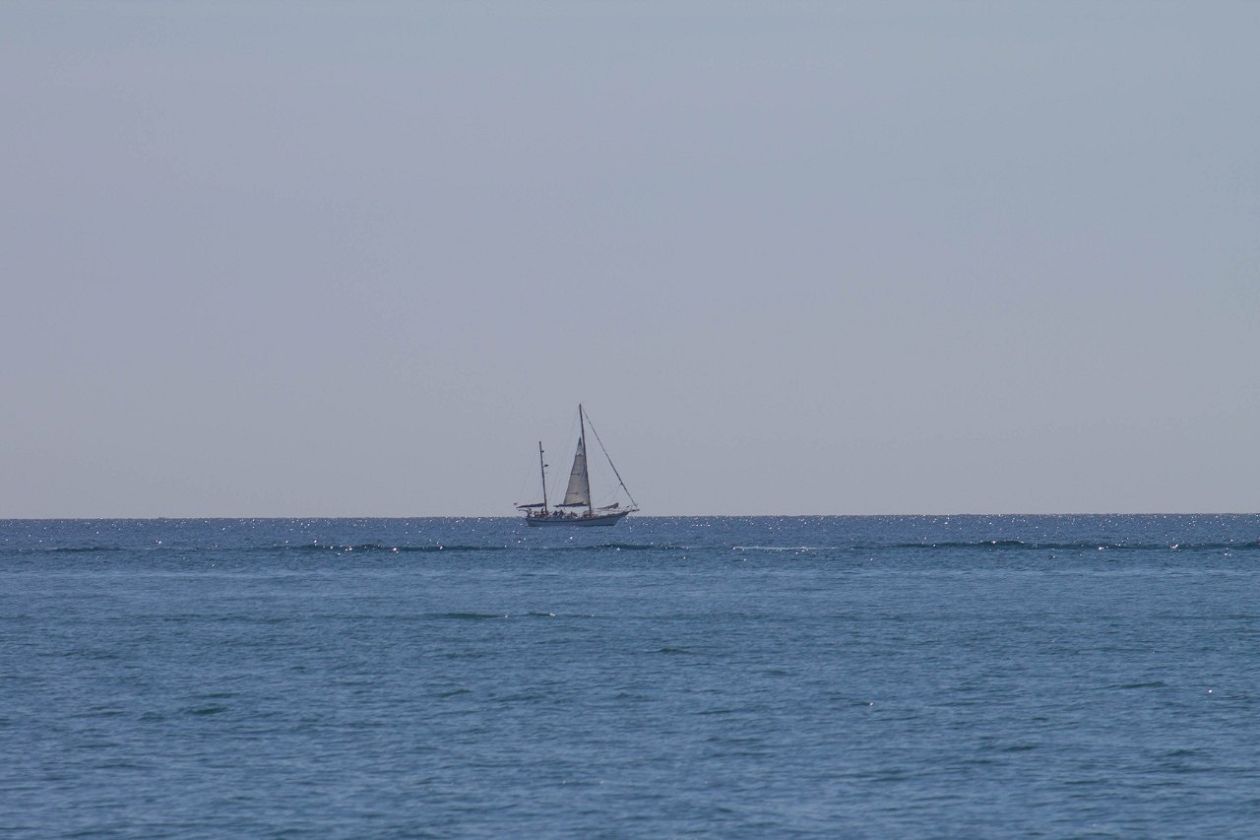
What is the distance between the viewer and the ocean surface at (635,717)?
3428 cm

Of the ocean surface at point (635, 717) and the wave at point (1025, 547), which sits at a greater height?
the wave at point (1025, 547)

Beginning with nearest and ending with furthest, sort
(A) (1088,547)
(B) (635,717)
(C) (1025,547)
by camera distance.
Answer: (B) (635,717), (A) (1088,547), (C) (1025,547)

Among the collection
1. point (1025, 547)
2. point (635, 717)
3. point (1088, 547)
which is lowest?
point (635, 717)

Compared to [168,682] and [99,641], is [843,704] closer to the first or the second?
[168,682]

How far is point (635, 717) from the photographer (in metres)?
46.7

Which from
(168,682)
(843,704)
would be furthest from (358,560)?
(843,704)

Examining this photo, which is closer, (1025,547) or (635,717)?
(635,717)

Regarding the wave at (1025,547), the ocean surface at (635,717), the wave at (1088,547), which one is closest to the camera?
the ocean surface at (635,717)

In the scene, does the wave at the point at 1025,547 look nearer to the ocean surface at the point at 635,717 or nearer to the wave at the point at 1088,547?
the wave at the point at 1088,547

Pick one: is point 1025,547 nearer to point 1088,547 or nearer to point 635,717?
point 1088,547

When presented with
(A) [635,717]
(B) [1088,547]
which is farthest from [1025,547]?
(A) [635,717]

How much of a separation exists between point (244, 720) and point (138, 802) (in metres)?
11.3

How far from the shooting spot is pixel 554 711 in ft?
158

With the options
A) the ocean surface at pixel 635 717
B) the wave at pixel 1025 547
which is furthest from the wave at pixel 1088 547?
Answer: the ocean surface at pixel 635 717
